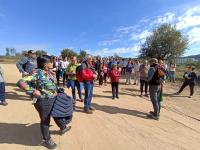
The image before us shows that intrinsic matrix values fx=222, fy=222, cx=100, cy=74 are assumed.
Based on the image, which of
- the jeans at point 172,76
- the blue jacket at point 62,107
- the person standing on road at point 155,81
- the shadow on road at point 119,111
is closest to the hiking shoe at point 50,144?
the blue jacket at point 62,107

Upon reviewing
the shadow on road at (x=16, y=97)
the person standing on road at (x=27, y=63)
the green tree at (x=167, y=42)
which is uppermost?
the green tree at (x=167, y=42)

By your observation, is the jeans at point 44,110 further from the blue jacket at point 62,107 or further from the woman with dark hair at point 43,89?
the blue jacket at point 62,107

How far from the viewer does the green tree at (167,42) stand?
99.3 feet

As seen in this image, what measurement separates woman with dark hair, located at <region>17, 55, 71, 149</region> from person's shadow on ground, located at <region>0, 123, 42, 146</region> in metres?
0.54

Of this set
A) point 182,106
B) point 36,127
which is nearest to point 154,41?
point 182,106

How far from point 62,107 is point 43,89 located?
613 mm

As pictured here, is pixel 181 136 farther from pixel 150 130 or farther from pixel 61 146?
pixel 61 146

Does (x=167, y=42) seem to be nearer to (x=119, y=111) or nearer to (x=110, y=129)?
(x=119, y=111)

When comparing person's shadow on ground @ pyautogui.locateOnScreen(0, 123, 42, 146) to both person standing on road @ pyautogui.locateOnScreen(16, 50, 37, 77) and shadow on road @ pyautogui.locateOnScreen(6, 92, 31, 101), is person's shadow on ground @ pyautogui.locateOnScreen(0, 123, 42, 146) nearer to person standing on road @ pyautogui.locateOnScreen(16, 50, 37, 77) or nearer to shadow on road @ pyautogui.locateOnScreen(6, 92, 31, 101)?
person standing on road @ pyautogui.locateOnScreen(16, 50, 37, 77)

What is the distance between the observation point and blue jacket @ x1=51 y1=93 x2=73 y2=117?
4637 millimetres

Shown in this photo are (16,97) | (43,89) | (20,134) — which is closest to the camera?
(43,89)

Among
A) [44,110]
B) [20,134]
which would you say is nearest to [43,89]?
[44,110]

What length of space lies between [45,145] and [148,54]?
1137 inches

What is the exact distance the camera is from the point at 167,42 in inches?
1193
